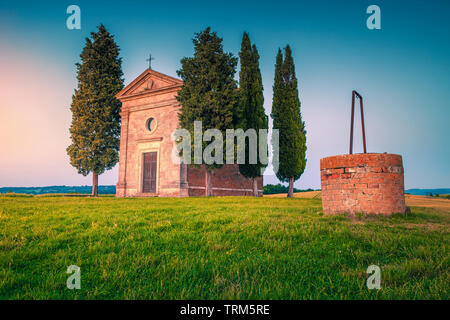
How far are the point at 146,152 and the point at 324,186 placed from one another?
1550 cm

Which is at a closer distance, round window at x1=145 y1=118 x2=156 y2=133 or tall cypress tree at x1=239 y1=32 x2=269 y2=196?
tall cypress tree at x1=239 y1=32 x2=269 y2=196

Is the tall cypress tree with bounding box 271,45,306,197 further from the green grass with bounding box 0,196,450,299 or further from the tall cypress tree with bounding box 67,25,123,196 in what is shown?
the green grass with bounding box 0,196,450,299

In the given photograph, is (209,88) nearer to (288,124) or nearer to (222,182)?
(288,124)

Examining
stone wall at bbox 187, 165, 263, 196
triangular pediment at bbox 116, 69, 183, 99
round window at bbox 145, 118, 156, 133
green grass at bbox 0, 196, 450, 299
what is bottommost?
green grass at bbox 0, 196, 450, 299

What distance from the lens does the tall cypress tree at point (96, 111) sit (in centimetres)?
2253

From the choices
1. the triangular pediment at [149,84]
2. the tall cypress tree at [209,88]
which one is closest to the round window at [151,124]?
the triangular pediment at [149,84]

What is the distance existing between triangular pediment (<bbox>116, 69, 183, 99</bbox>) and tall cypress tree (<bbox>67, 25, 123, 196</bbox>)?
200 cm

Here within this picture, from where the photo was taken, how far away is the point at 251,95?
20.0 m

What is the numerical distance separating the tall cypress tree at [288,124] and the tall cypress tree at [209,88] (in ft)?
16.5

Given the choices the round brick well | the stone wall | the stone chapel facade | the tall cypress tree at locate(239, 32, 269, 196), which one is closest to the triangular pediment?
the stone chapel facade

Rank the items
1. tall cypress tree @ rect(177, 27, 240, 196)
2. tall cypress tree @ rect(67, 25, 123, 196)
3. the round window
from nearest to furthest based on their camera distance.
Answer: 1. tall cypress tree @ rect(177, 27, 240, 196)
2. the round window
3. tall cypress tree @ rect(67, 25, 123, 196)

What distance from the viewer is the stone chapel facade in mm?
19062

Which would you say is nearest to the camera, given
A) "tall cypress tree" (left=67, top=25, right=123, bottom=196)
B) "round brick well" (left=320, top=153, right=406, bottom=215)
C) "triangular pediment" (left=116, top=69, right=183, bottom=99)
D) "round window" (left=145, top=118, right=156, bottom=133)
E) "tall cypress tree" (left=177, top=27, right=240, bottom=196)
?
"round brick well" (left=320, top=153, right=406, bottom=215)
